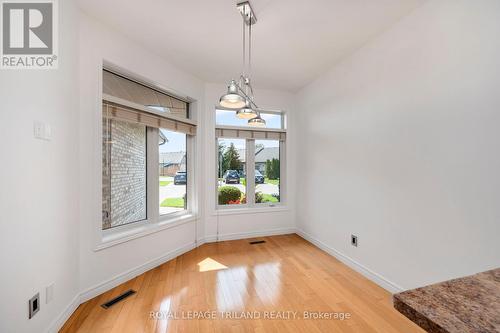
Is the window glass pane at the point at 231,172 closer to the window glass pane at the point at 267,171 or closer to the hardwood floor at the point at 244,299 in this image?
the window glass pane at the point at 267,171

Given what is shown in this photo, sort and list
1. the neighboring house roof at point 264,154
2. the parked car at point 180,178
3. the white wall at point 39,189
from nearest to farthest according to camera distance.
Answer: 1. the white wall at point 39,189
2. the parked car at point 180,178
3. the neighboring house roof at point 264,154

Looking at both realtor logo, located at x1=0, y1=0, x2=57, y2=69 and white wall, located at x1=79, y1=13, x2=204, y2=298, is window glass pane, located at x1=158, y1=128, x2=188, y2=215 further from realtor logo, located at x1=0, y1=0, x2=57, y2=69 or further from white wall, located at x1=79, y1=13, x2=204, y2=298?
realtor logo, located at x1=0, y1=0, x2=57, y2=69

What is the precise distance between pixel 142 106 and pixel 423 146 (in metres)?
3.04

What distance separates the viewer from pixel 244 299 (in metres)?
2.28

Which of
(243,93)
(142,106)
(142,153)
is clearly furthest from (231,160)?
(243,93)

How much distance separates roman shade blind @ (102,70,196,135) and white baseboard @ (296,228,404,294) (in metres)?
2.72

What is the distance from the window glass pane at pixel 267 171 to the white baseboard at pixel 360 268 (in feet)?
3.43

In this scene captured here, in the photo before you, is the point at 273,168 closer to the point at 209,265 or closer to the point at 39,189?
the point at 209,265

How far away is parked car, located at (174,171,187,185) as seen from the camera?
3.58m

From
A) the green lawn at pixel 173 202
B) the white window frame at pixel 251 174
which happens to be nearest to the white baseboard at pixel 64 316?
the green lawn at pixel 173 202

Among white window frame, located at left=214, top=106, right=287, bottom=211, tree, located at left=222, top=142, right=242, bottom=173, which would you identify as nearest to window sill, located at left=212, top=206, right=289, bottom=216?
white window frame, located at left=214, top=106, right=287, bottom=211

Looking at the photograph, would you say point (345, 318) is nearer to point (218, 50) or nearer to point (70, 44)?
point (218, 50)

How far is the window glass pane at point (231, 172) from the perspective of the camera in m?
4.17

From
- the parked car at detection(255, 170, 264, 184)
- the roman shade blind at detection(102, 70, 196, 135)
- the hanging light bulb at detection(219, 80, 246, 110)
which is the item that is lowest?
the parked car at detection(255, 170, 264, 184)
